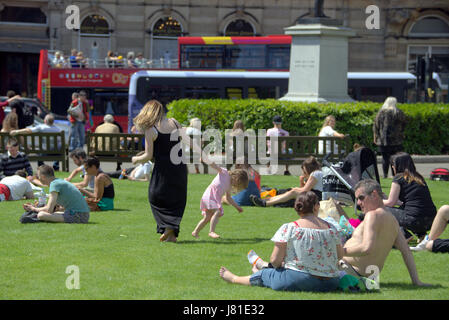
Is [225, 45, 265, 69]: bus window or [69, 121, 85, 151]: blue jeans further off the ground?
[225, 45, 265, 69]: bus window

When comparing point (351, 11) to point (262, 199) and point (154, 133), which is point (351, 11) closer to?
point (262, 199)

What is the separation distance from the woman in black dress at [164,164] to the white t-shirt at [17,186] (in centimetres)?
468

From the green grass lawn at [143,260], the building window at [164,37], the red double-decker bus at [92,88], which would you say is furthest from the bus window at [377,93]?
the green grass lawn at [143,260]

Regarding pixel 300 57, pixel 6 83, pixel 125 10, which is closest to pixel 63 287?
pixel 300 57

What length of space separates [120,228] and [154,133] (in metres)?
2.06

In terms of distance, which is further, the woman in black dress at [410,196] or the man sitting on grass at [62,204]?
the man sitting on grass at [62,204]

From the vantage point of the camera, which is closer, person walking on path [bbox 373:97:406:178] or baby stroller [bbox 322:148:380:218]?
baby stroller [bbox 322:148:380:218]

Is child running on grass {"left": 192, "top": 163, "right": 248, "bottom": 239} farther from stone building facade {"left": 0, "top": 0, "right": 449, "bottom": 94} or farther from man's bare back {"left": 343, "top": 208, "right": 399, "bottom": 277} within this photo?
stone building facade {"left": 0, "top": 0, "right": 449, "bottom": 94}

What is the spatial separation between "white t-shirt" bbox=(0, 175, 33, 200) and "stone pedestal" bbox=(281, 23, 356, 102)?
984cm

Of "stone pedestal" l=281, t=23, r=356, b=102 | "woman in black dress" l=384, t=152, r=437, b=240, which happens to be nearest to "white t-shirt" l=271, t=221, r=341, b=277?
"woman in black dress" l=384, t=152, r=437, b=240

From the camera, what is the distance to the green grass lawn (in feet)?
23.6

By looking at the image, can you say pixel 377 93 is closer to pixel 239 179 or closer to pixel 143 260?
pixel 239 179

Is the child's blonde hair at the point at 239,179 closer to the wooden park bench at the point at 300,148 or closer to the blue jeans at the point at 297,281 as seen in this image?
the blue jeans at the point at 297,281

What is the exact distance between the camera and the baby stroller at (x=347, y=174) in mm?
11492
